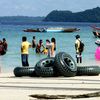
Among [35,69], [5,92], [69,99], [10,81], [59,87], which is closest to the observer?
[69,99]

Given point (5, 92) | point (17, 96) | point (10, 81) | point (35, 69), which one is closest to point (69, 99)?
point (17, 96)

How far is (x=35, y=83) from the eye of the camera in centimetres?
1268

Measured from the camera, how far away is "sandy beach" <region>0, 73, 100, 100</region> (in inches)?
405

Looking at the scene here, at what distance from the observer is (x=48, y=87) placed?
37.9 ft

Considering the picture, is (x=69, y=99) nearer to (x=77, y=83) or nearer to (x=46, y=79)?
(x=77, y=83)

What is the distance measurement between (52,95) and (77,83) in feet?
9.18

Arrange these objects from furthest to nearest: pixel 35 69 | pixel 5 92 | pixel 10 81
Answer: pixel 35 69, pixel 10 81, pixel 5 92

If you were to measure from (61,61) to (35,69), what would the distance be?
36.4 inches

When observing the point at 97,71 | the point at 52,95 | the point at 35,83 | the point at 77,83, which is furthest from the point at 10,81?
the point at 52,95

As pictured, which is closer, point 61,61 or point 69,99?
point 69,99

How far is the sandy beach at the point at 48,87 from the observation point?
33.8 feet

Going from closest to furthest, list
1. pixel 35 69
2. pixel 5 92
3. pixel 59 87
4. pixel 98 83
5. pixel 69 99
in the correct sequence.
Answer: pixel 69 99, pixel 5 92, pixel 59 87, pixel 98 83, pixel 35 69

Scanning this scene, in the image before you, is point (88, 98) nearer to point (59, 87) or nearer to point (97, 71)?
point (59, 87)

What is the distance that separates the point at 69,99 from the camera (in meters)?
9.44
